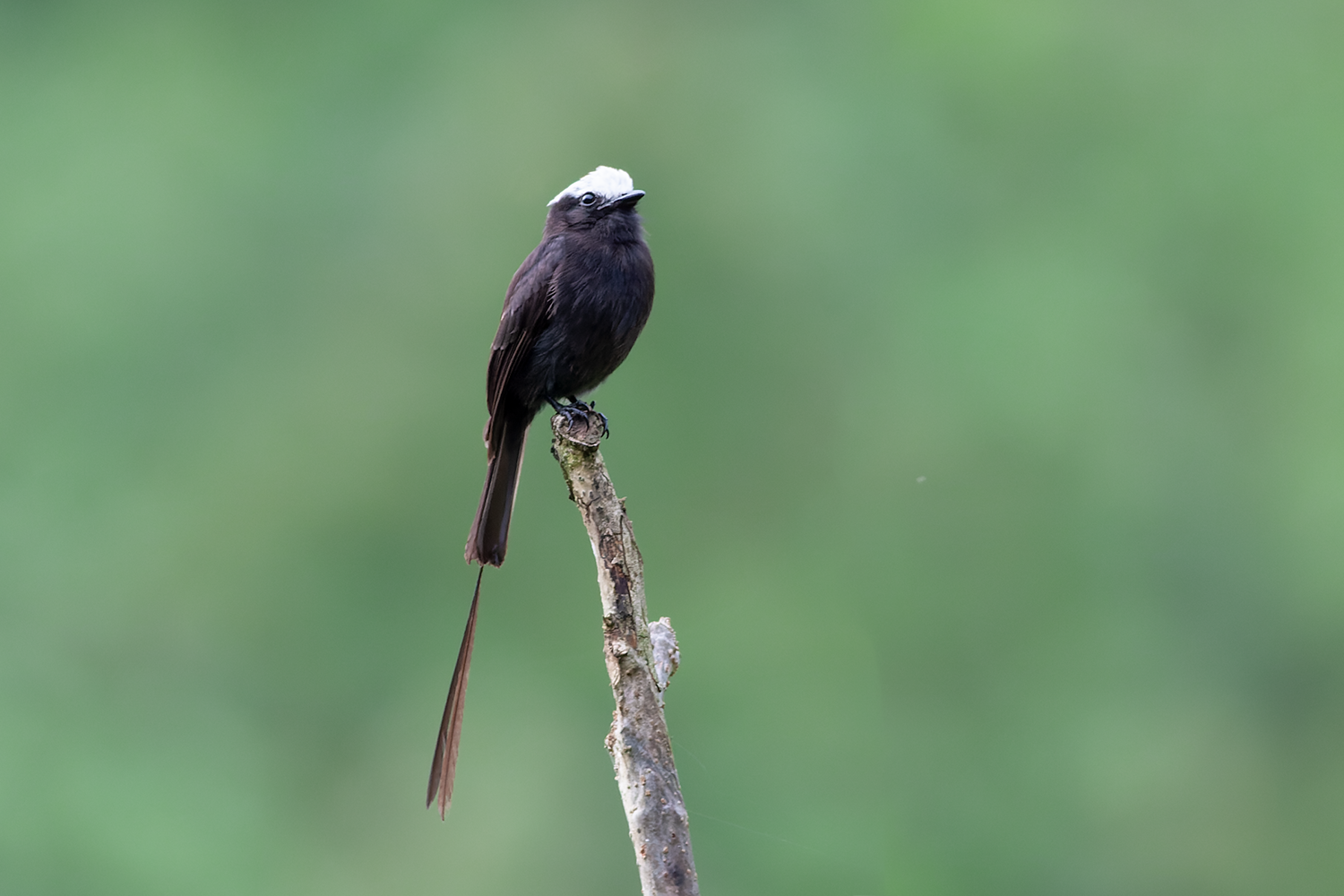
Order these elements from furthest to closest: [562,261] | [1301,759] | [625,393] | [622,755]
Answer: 1. [625,393]
2. [1301,759]
3. [562,261]
4. [622,755]

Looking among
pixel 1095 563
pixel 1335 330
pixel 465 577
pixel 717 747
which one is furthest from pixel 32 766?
pixel 1335 330

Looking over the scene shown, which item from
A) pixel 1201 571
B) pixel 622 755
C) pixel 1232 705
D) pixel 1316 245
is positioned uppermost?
pixel 1316 245

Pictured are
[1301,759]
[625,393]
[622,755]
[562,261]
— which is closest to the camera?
[622,755]

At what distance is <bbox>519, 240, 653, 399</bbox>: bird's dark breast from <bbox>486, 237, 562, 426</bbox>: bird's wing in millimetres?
24

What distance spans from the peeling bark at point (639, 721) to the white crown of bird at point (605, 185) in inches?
55.5

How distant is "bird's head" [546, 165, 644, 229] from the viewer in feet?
12.2

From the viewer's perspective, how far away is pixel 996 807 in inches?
256

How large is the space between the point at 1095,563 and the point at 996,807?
1211 millimetres

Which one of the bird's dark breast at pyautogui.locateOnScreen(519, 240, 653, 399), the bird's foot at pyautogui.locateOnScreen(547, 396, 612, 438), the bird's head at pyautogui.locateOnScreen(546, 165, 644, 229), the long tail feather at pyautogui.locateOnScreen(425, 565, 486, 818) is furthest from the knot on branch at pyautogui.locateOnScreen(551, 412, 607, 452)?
the bird's head at pyautogui.locateOnScreen(546, 165, 644, 229)

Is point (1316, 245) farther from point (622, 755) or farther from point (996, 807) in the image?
point (622, 755)

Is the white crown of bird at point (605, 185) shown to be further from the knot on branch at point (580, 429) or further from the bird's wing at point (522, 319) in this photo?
the knot on branch at point (580, 429)

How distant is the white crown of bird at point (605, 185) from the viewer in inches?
149

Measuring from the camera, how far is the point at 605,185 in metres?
3.81

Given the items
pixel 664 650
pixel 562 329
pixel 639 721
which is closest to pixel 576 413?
pixel 562 329
